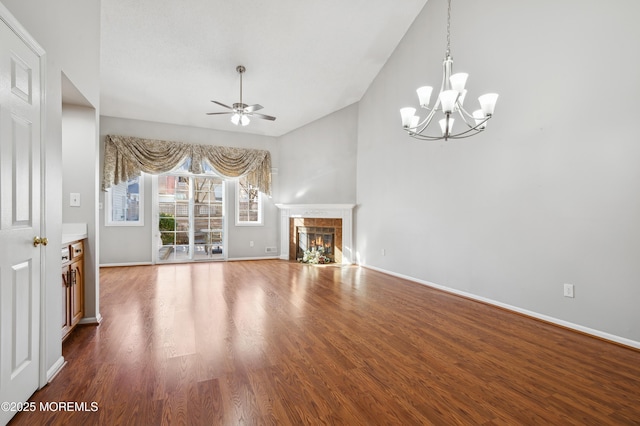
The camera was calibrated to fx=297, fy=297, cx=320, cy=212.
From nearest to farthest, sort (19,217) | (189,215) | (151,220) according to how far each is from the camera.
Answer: (19,217) → (151,220) → (189,215)

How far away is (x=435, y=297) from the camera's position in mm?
4027

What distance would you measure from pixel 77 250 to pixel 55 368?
3.57ft

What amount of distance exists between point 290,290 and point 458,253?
95.9 inches

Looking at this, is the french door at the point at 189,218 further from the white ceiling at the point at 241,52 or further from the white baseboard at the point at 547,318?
the white baseboard at the point at 547,318

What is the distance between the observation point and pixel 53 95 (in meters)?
2.08

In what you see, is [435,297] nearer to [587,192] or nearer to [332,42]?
[587,192]

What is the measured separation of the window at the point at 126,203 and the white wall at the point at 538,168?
5.36 m

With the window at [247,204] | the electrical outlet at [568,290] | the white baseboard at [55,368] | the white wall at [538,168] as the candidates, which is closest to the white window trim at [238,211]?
the window at [247,204]

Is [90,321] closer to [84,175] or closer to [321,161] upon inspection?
[84,175]

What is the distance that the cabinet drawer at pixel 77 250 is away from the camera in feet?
8.71

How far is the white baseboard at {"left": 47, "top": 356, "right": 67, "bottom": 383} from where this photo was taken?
6.54 ft

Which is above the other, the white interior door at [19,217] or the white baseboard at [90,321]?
the white interior door at [19,217]

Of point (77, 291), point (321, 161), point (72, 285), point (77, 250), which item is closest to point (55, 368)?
point (72, 285)

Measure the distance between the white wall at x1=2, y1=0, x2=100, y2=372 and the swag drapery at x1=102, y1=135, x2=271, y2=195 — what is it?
3.85 m
